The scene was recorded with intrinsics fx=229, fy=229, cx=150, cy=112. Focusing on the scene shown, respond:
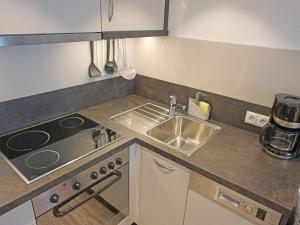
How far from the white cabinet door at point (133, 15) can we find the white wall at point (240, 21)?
15cm

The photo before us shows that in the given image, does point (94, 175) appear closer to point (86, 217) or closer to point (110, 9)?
point (86, 217)

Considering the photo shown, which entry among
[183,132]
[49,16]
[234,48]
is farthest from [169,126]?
[49,16]

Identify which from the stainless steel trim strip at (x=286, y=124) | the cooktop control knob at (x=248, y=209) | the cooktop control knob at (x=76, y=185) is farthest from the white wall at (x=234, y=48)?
the cooktop control knob at (x=76, y=185)

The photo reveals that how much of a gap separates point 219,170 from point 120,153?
0.54 metres

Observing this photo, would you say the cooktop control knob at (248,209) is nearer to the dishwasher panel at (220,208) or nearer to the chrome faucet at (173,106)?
the dishwasher panel at (220,208)

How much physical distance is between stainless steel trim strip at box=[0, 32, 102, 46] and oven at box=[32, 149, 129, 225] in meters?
0.63

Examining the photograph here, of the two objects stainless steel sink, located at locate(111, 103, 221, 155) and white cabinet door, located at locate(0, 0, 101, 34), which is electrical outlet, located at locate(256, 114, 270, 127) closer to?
stainless steel sink, located at locate(111, 103, 221, 155)

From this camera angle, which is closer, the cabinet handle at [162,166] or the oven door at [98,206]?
the oven door at [98,206]

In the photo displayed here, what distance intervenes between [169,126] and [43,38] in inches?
38.5

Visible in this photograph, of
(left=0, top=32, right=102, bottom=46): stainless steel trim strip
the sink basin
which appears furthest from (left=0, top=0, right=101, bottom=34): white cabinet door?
the sink basin

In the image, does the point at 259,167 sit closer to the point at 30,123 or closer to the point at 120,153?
the point at 120,153

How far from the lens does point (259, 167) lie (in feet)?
3.72

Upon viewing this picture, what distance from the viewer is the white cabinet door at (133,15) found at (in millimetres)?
1222

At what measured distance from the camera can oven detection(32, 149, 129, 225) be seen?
3.40 feet
